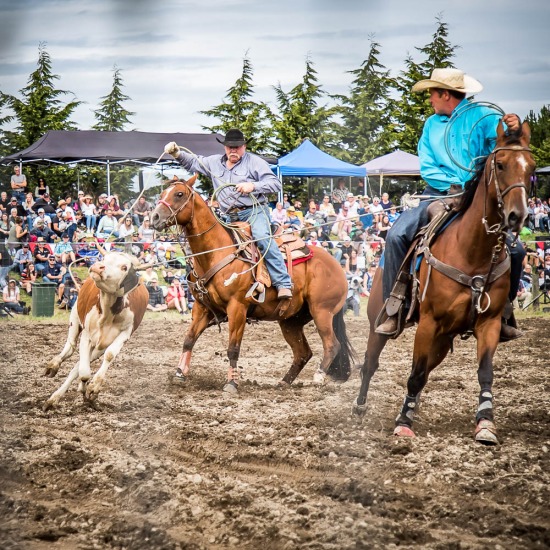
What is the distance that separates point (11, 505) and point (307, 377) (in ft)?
19.1

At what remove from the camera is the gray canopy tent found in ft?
6.03

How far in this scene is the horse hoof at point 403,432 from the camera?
560 cm

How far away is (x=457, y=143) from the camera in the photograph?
565 cm

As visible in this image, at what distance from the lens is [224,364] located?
32.8ft

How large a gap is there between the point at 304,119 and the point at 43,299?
13.3 meters

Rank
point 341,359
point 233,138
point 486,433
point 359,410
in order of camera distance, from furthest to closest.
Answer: point 341,359 → point 359,410 → point 233,138 → point 486,433

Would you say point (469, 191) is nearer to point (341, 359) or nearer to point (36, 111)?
point (341, 359)

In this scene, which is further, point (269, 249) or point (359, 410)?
point (269, 249)

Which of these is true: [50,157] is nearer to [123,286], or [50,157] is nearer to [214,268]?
[123,286]

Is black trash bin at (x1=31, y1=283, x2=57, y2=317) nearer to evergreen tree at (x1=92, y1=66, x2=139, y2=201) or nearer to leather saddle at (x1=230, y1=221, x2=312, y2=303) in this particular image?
leather saddle at (x1=230, y1=221, x2=312, y2=303)

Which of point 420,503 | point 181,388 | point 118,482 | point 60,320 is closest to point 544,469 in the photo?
point 420,503

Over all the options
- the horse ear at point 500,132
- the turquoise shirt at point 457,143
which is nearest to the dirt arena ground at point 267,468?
the turquoise shirt at point 457,143

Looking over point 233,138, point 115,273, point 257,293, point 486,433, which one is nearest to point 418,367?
point 486,433

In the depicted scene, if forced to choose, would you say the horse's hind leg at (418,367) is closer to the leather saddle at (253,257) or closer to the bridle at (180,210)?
the leather saddle at (253,257)
